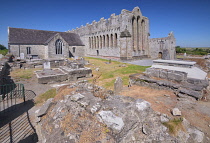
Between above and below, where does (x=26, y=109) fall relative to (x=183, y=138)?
Result: below

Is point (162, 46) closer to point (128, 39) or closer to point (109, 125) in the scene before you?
point (128, 39)

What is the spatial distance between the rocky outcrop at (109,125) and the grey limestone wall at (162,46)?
2447 centimetres

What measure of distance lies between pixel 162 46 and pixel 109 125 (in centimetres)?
2981

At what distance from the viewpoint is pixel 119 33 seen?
1108 inches

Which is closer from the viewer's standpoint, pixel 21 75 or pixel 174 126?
pixel 174 126

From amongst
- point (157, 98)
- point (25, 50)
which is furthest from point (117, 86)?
point (25, 50)

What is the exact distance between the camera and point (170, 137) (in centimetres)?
332

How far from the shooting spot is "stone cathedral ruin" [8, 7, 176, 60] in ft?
89.4

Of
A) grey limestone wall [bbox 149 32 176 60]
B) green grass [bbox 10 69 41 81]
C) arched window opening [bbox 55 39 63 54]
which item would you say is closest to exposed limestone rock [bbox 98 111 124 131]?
green grass [bbox 10 69 41 81]

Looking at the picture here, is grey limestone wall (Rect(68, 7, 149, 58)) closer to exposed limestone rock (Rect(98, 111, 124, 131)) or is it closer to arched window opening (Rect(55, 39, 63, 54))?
arched window opening (Rect(55, 39, 63, 54))

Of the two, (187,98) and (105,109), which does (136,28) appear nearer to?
(187,98)

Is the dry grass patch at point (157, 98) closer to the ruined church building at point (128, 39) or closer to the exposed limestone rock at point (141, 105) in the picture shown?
the exposed limestone rock at point (141, 105)

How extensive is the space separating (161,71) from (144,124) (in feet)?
21.0

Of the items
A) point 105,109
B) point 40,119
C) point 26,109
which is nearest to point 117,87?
point 105,109
